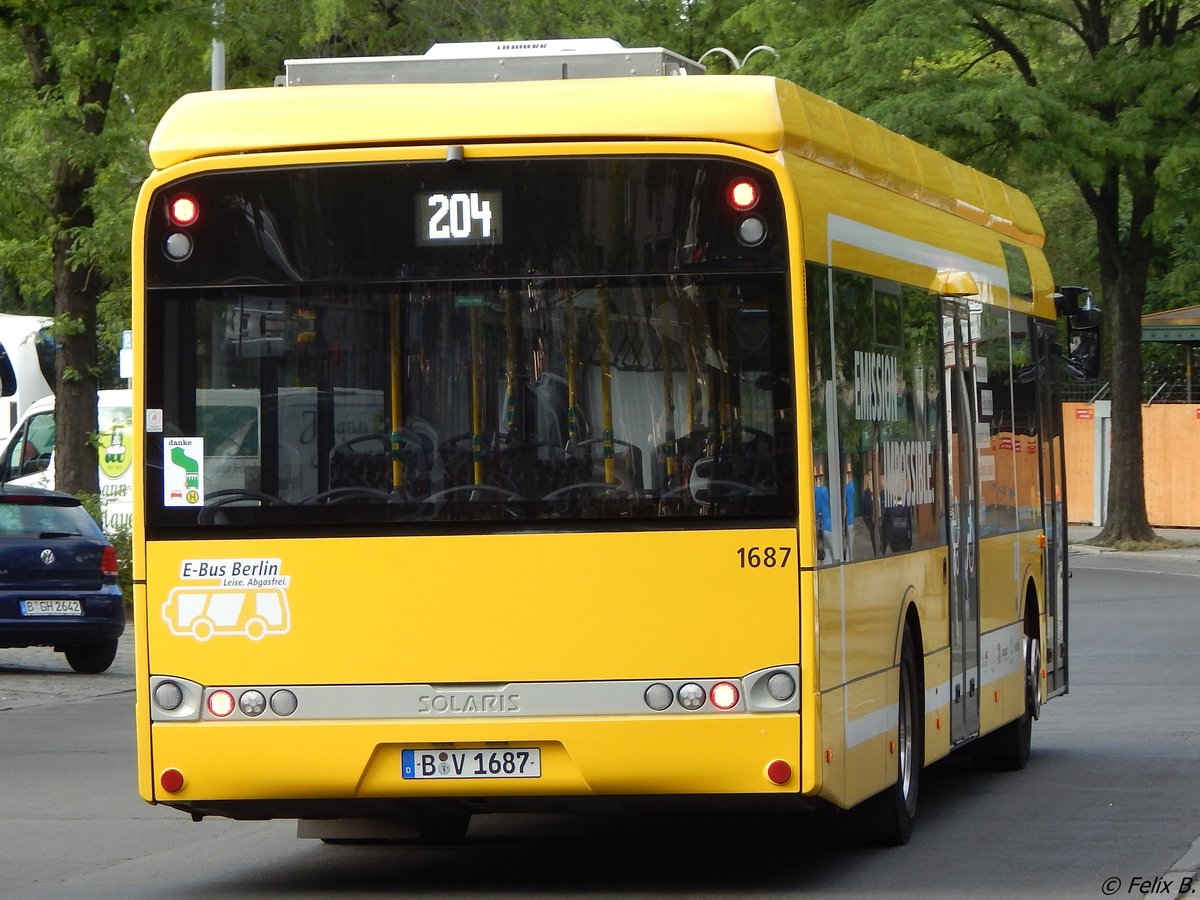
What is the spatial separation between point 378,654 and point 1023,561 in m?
5.96

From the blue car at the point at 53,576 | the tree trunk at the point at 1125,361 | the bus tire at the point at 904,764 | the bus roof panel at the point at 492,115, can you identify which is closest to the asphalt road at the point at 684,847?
the bus tire at the point at 904,764

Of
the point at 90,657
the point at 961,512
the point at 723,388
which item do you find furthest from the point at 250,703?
the point at 90,657

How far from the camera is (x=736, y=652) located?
8828mm

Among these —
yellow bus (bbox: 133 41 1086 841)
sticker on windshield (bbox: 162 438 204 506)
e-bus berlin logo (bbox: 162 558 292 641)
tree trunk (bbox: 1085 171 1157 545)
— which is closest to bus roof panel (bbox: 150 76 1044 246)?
yellow bus (bbox: 133 41 1086 841)

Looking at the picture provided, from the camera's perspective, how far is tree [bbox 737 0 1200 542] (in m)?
35.6

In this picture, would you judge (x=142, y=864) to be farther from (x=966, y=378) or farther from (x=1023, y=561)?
(x=1023, y=561)

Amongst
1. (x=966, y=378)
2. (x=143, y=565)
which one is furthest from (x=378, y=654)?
(x=966, y=378)

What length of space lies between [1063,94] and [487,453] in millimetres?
28854

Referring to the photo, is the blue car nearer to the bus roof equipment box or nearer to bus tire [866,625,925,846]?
bus tire [866,625,925,846]

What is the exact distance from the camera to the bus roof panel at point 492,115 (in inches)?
350

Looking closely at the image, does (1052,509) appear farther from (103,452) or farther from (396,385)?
(103,452)

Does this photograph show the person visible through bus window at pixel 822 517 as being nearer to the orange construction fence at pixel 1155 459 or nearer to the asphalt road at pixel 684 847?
the asphalt road at pixel 684 847

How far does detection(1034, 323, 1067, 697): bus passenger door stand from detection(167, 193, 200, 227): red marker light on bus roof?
6940mm

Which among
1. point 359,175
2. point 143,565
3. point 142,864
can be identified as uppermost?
point 359,175
